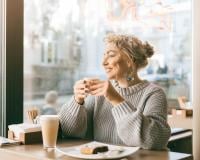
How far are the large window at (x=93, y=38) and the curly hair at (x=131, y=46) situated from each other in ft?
3.70

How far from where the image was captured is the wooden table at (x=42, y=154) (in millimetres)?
1375

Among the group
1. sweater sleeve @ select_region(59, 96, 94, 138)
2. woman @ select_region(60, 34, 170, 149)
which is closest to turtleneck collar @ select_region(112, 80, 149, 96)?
woman @ select_region(60, 34, 170, 149)

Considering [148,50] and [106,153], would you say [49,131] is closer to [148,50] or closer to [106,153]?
[106,153]

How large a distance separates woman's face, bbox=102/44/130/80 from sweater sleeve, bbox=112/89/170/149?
29cm

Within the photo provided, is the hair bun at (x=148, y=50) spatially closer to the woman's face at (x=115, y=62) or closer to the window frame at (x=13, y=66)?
the woman's face at (x=115, y=62)

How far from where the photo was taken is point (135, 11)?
3660mm

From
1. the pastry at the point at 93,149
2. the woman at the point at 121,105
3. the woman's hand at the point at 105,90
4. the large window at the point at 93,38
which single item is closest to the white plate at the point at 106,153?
the pastry at the point at 93,149

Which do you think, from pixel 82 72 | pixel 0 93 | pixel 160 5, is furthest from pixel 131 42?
pixel 160 5

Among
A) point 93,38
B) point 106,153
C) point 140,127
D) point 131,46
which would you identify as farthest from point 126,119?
point 93,38

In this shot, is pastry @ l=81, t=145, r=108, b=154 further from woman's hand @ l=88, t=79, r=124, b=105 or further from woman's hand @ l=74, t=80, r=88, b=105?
woman's hand @ l=74, t=80, r=88, b=105

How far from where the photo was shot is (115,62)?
5.93ft

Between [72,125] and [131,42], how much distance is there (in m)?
0.53

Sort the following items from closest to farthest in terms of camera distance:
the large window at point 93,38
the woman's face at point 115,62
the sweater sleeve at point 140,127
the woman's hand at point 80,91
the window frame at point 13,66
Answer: the sweater sleeve at point 140,127
the woman's hand at point 80,91
the woman's face at point 115,62
the window frame at point 13,66
the large window at point 93,38

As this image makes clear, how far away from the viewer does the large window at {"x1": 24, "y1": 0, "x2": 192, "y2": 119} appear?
9.84ft
